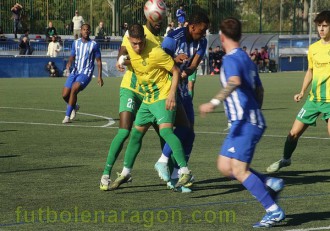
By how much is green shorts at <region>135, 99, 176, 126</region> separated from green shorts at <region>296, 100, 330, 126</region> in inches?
95.7

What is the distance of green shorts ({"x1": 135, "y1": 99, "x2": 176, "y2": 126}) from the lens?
34.0 ft

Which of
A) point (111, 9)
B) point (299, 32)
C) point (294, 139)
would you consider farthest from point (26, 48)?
point (294, 139)

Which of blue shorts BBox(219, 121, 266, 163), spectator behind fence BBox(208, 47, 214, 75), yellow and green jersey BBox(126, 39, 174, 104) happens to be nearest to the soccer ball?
yellow and green jersey BBox(126, 39, 174, 104)

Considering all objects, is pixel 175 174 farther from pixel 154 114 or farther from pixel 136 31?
pixel 136 31

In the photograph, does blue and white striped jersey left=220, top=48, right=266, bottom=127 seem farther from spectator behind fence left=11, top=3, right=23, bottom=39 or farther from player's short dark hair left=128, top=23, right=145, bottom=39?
spectator behind fence left=11, top=3, right=23, bottom=39

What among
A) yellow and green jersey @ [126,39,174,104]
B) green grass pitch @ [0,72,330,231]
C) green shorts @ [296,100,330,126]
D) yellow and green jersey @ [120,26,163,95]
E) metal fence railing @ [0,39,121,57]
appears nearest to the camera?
green grass pitch @ [0,72,330,231]

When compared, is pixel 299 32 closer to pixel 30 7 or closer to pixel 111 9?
pixel 111 9

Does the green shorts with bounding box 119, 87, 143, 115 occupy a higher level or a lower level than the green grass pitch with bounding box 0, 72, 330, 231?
higher

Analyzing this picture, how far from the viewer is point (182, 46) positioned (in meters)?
11.1

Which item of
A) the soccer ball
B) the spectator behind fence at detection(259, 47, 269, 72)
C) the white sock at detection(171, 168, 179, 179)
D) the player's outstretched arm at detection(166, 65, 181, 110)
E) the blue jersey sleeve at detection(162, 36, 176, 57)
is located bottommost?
the spectator behind fence at detection(259, 47, 269, 72)

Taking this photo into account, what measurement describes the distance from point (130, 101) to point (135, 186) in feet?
3.31

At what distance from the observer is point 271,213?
823cm

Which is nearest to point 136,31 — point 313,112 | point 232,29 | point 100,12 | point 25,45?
point 232,29

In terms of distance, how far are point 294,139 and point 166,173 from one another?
7.91ft
